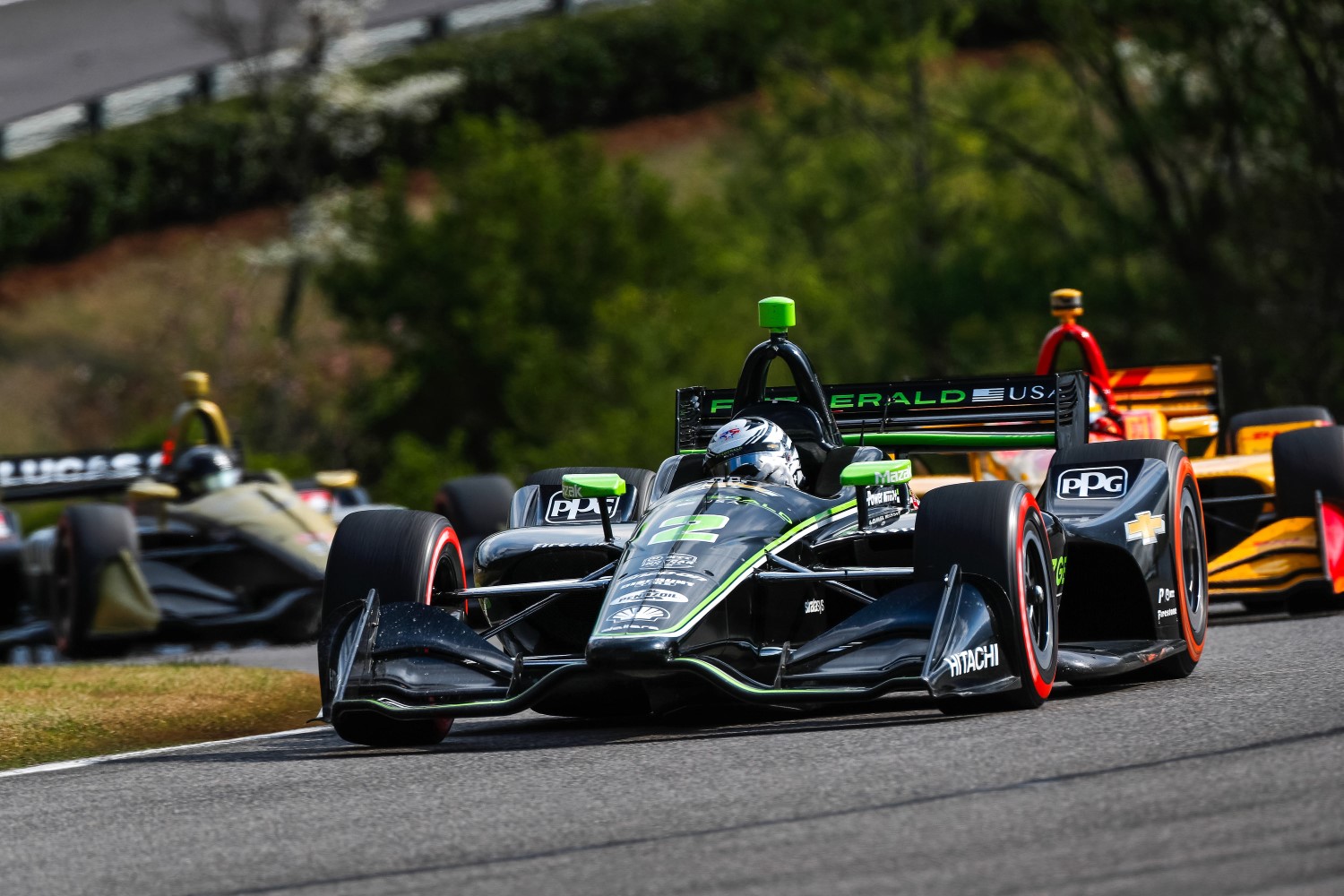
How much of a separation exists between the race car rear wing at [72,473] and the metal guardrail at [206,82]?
20.8 metres

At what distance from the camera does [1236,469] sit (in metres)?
12.3

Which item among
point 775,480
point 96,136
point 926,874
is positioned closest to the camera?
point 926,874

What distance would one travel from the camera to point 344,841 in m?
5.46

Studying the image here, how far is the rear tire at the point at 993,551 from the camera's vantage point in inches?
278

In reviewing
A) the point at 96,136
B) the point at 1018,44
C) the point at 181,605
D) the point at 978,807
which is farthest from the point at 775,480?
the point at 1018,44

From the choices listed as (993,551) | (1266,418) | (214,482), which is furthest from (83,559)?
(993,551)

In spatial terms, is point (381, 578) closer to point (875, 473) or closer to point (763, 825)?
point (875, 473)

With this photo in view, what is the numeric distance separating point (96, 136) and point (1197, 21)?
2370cm

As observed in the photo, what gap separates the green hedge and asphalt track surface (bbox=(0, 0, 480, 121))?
3563 mm

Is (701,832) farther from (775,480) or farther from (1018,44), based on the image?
(1018,44)

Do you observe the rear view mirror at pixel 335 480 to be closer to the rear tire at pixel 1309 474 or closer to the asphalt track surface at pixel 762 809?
the rear tire at pixel 1309 474

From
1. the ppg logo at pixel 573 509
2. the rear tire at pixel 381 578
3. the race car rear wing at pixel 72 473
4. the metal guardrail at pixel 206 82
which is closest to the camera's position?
the rear tire at pixel 381 578

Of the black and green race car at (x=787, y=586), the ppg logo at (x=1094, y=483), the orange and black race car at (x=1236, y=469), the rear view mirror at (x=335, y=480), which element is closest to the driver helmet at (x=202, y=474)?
the rear view mirror at (x=335, y=480)

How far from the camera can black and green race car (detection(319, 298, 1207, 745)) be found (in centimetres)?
695
